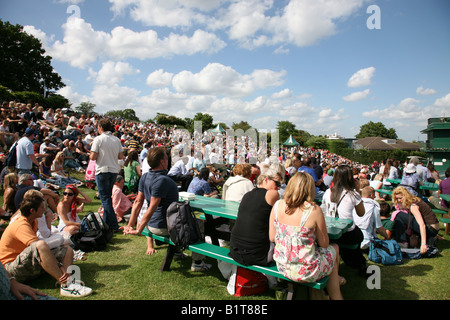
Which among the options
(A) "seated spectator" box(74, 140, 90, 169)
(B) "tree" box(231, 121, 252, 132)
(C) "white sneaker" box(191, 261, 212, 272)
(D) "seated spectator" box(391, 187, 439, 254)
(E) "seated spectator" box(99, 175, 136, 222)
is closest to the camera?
(C) "white sneaker" box(191, 261, 212, 272)

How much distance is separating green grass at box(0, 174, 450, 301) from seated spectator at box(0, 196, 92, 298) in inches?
6.5

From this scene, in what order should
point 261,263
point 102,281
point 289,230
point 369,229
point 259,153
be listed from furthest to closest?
point 259,153
point 369,229
point 102,281
point 261,263
point 289,230

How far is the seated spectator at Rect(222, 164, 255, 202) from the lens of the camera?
4684 mm

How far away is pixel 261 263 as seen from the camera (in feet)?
9.54

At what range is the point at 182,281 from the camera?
3436 mm

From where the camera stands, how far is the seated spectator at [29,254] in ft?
9.98

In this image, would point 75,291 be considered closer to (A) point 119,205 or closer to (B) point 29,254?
(B) point 29,254

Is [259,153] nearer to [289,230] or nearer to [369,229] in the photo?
[369,229]

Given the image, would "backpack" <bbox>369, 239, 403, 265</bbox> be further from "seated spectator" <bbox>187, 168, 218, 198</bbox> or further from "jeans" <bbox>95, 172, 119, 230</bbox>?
"jeans" <bbox>95, 172, 119, 230</bbox>

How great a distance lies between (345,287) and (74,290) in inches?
131

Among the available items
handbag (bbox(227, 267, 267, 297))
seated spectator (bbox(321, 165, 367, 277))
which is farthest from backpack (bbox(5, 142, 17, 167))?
seated spectator (bbox(321, 165, 367, 277))

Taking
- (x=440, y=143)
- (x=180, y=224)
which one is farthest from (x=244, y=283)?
(x=440, y=143)
